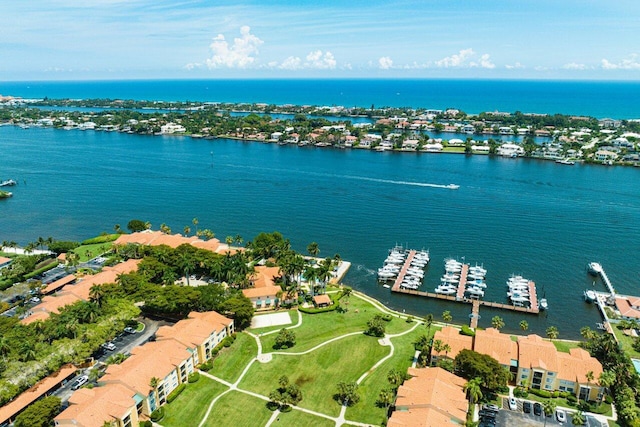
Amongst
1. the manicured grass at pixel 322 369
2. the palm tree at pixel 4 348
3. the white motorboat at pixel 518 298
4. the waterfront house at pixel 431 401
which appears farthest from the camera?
the white motorboat at pixel 518 298

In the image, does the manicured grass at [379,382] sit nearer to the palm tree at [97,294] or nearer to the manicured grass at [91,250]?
the palm tree at [97,294]

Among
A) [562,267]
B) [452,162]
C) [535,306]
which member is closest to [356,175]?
[452,162]

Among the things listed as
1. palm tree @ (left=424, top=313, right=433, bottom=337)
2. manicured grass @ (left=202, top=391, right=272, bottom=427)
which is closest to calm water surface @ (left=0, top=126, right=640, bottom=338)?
palm tree @ (left=424, top=313, right=433, bottom=337)

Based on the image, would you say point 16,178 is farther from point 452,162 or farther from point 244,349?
point 452,162

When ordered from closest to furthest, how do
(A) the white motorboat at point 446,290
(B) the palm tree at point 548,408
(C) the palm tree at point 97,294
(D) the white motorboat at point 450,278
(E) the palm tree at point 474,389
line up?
(B) the palm tree at point 548,408
(E) the palm tree at point 474,389
(C) the palm tree at point 97,294
(A) the white motorboat at point 446,290
(D) the white motorboat at point 450,278

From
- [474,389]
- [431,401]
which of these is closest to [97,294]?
[431,401]

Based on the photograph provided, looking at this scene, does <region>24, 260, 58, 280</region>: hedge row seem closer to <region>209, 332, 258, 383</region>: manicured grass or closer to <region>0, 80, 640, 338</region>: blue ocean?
<region>0, 80, 640, 338</region>: blue ocean

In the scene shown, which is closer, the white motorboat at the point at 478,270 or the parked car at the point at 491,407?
the parked car at the point at 491,407

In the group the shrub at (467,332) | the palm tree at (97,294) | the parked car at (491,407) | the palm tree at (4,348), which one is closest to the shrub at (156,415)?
the palm tree at (4,348)
